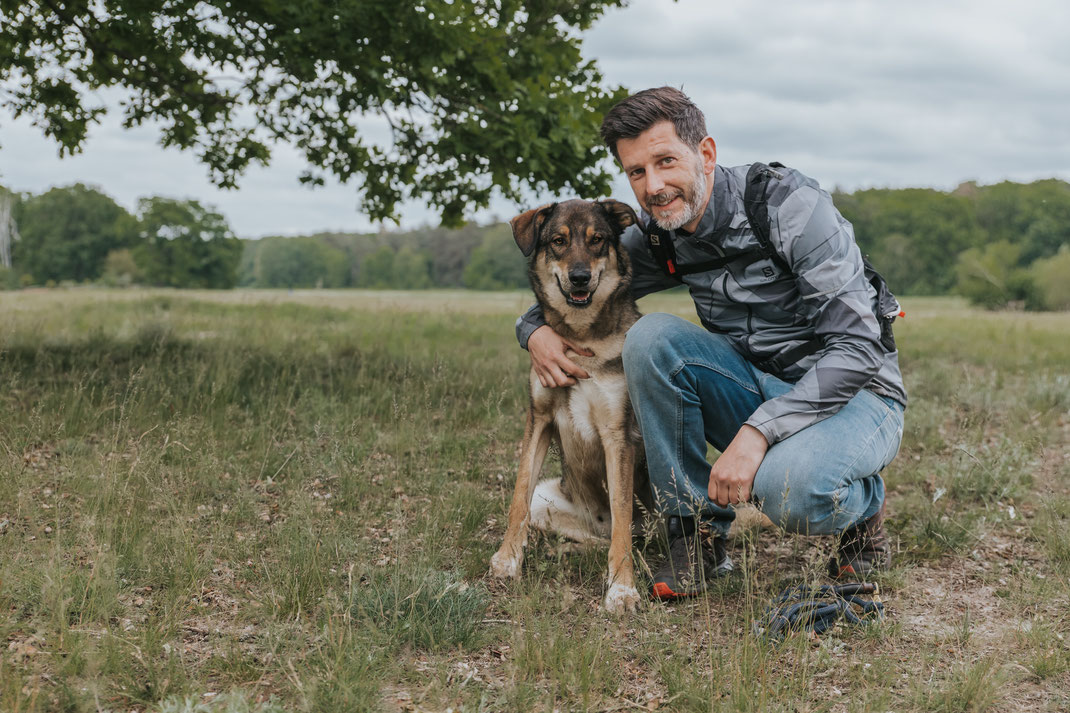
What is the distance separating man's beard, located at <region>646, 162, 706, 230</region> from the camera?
11.5 ft

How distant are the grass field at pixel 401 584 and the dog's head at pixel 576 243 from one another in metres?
1.33

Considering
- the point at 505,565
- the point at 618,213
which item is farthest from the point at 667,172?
the point at 505,565

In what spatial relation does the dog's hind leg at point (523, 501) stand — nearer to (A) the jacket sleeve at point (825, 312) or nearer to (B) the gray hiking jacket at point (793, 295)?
(B) the gray hiking jacket at point (793, 295)

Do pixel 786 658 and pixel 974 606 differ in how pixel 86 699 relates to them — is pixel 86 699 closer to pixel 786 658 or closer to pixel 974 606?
pixel 786 658

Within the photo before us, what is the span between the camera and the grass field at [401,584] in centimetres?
255

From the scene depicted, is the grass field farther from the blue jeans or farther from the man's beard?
the man's beard

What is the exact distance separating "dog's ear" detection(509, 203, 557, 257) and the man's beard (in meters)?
0.68

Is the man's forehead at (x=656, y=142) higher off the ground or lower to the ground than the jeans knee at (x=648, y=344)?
higher

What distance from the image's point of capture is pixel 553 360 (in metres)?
3.82

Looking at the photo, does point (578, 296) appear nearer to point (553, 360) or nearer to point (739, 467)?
point (553, 360)

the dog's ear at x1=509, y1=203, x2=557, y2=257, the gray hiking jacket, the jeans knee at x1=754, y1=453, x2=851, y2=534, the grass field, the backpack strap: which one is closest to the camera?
the grass field

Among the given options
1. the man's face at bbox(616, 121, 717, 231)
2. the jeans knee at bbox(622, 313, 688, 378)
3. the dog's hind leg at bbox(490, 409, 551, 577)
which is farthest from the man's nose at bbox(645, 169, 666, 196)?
the dog's hind leg at bbox(490, 409, 551, 577)

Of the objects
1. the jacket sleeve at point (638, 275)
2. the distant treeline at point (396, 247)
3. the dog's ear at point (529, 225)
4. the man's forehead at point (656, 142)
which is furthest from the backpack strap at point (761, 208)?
the distant treeline at point (396, 247)

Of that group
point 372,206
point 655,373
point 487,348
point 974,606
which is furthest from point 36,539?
point 487,348
